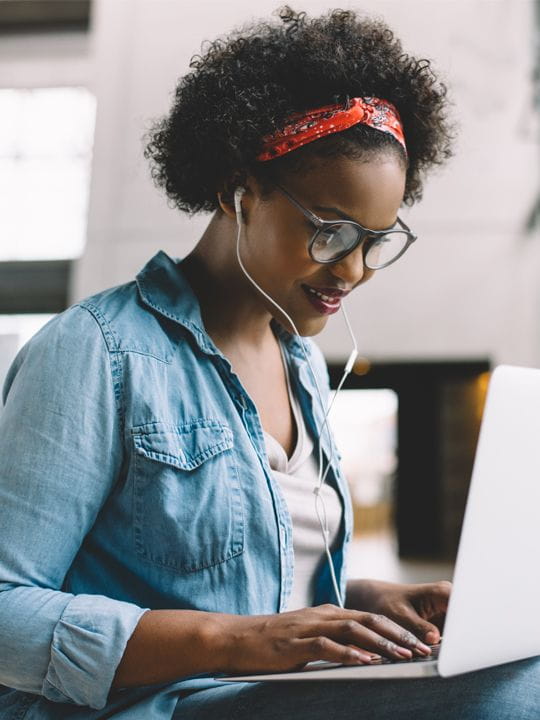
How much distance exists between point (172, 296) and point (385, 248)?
0.30 metres

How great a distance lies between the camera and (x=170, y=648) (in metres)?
0.79

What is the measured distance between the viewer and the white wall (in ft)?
15.9

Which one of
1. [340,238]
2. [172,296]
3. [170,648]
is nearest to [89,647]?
[170,648]

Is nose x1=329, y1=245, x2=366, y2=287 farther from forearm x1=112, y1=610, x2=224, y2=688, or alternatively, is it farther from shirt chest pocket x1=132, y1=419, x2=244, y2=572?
forearm x1=112, y1=610, x2=224, y2=688

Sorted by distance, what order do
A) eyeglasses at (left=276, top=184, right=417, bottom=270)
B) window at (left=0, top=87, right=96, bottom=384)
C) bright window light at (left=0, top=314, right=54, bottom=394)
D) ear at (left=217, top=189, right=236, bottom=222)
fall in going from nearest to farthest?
eyeglasses at (left=276, top=184, right=417, bottom=270), ear at (left=217, top=189, right=236, bottom=222), bright window light at (left=0, top=314, right=54, bottom=394), window at (left=0, top=87, right=96, bottom=384)

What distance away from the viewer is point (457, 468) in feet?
24.8

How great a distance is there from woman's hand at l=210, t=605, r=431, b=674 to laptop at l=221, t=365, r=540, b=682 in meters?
0.01

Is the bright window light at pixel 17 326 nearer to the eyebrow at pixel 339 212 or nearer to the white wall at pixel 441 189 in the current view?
the white wall at pixel 441 189

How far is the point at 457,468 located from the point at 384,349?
2671 mm

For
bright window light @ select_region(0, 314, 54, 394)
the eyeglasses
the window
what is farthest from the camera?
the window

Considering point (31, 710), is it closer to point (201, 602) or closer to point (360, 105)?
point (201, 602)

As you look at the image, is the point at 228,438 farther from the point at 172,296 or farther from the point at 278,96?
the point at 278,96

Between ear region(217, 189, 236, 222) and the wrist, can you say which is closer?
the wrist

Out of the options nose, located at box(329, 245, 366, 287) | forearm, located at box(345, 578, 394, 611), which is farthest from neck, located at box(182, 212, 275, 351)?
forearm, located at box(345, 578, 394, 611)
